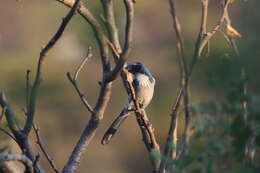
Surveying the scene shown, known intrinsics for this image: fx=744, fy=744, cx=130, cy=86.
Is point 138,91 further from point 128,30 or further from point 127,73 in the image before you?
point 128,30

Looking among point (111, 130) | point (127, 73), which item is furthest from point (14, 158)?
point (111, 130)

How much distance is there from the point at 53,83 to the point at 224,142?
34.6ft

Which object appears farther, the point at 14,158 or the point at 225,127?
the point at 14,158

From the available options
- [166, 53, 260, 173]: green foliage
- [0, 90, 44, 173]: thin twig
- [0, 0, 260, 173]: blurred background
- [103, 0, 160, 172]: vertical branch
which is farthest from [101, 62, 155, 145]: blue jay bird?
[0, 0, 260, 173]: blurred background

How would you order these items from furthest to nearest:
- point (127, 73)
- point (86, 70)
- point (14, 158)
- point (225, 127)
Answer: point (86, 70), point (127, 73), point (14, 158), point (225, 127)

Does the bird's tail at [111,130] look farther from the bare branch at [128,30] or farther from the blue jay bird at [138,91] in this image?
the bare branch at [128,30]

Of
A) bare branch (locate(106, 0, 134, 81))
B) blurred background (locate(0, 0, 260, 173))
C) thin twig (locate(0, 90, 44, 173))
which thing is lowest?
blurred background (locate(0, 0, 260, 173))

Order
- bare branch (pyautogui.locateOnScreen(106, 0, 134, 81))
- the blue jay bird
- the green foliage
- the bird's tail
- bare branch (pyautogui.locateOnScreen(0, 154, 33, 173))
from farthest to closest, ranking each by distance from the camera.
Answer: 1. the blue jay bird
2. the bird's tail
3. bare branch (pyautogui.locateOnScreen(106, 0, 134, 81))
4. bare branch (pyautogui.locateOnScreen(0, 154, 33, 173))
5. the green foliage

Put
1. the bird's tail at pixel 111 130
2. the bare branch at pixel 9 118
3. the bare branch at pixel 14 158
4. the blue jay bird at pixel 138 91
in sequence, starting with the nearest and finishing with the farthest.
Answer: the bare branch at pixel 14 158
the bare branch at pixel 9 118
the bird's tail at pixel 111 130
the blue jay bird at pixel 138 91

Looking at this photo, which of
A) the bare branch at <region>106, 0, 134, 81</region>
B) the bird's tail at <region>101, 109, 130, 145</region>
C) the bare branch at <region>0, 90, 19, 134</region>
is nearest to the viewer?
the bare branch at <region>106, 0, 134, 81</region>

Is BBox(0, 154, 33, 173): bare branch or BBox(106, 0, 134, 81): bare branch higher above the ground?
BBox(106, 0, 134, 81): bare branch

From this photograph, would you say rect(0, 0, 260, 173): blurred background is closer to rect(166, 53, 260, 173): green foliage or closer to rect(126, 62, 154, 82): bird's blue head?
rect(126, 62, 154, 82): bird's blue head

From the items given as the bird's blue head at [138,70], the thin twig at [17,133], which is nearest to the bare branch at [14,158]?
the thin twig at [17,133]

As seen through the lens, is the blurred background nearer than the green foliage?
No
